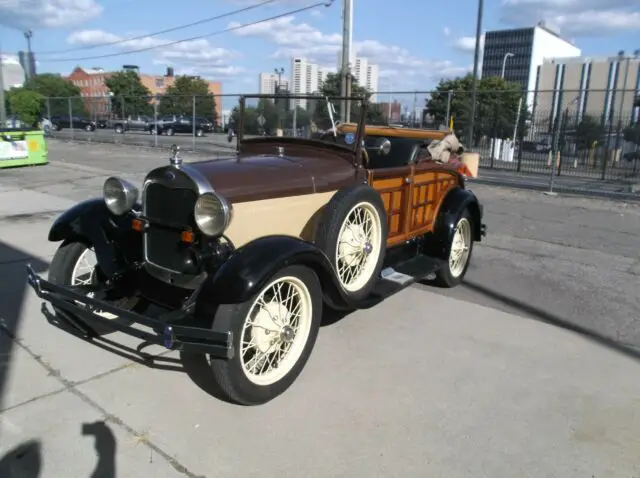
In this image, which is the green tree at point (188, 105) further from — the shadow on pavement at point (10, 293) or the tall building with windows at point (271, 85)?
the shadow on pavement at point (10, 293)

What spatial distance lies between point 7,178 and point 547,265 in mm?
11658

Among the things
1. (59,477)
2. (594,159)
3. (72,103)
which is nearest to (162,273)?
(59,477)

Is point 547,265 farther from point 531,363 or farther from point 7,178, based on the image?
point 7,178

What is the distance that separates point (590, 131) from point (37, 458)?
1722 cm

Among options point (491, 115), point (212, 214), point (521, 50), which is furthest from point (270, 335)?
point (521, 50)

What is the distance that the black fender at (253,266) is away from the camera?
2.63 meters

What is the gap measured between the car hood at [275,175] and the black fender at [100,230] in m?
0.70

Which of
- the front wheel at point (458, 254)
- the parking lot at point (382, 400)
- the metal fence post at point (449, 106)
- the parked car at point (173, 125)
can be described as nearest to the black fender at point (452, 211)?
the front wheel at point (458, 254)

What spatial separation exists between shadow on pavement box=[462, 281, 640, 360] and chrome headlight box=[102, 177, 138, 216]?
3289 millimetres

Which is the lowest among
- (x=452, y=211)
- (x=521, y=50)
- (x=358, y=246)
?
(x=358, y=246)

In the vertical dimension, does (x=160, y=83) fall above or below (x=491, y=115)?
above

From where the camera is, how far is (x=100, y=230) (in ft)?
11.4

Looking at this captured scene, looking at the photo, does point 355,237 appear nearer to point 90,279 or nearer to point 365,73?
point 90,279

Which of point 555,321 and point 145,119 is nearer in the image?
point 555,321
